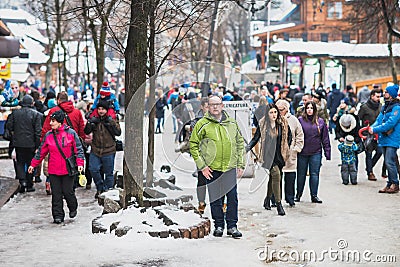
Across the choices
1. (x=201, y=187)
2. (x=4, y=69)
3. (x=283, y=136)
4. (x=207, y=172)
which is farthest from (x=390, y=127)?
(x=4, y=69)

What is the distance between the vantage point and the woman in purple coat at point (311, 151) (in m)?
13.5

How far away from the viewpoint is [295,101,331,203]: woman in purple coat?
44.4 feet

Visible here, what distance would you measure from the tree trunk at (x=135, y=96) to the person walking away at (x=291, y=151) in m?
2.78

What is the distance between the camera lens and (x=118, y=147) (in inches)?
562

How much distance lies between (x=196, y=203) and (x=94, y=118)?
7.42 feet

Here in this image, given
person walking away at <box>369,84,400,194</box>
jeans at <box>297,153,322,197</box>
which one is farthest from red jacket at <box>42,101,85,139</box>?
person walking away at <box>369,84,400,194</box>

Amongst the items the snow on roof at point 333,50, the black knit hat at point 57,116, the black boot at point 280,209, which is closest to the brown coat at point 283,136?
the black boot at point 280,209

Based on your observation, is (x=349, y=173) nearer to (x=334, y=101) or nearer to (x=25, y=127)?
(x=25, y=127)

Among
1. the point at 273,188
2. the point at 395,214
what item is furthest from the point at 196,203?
the point at 395,214

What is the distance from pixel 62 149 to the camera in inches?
450

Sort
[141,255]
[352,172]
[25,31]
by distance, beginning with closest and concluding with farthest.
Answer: [141,255], [352,172], [25,31]

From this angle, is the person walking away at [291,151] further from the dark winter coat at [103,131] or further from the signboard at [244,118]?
the signboard at [244,118]

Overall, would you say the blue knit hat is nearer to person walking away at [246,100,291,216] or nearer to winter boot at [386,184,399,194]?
winter boot at [386,184,399,194]

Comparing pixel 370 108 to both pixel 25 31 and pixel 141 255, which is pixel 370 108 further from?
pixel 25 31
